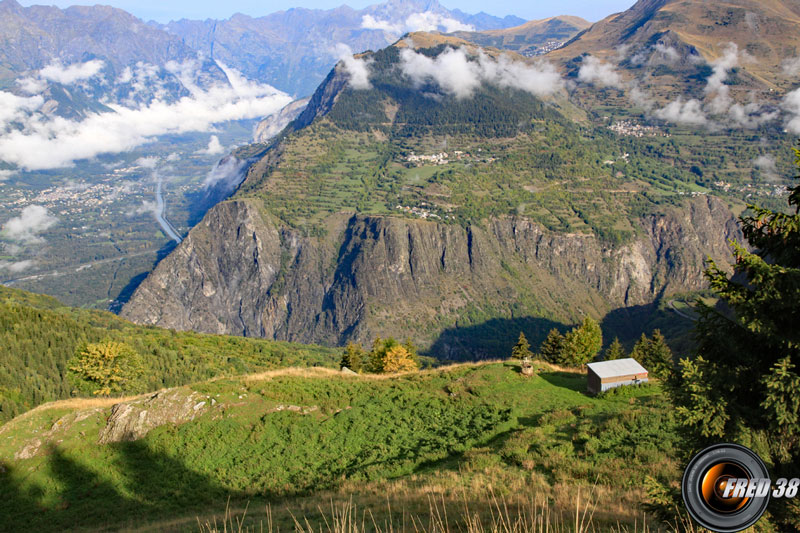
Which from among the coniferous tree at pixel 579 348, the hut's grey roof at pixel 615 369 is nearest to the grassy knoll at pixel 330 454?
the hut's grey roof at pixel 615 369

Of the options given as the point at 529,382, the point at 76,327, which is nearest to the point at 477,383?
the point at 529,382

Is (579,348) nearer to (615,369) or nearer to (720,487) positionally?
(615,369)

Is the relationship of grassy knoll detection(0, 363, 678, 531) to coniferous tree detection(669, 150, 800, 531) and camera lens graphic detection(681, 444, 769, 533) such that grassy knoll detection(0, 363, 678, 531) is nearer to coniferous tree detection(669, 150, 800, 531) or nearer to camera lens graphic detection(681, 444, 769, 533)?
coniferous tree detection(669, 150, 800, 531)

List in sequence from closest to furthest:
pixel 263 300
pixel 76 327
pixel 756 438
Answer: pixel 756 438 → pixel 76 327 → pixel 263 300

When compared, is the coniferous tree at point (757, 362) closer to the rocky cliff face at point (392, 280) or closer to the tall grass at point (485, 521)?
the tall grass at point (485, 521)

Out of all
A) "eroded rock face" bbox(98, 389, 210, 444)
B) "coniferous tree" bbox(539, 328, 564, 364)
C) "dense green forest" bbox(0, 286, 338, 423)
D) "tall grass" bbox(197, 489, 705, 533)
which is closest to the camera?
"tall grass" bbox(197, 489, 705, 533)

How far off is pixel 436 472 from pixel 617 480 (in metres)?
6.38

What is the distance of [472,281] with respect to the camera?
599ft

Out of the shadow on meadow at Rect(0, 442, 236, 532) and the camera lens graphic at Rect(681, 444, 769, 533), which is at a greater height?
the camera lens graphic at Rect(681, 444, 769, 533)

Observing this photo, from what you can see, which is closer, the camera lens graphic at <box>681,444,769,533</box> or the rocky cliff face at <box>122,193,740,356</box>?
the camera lens graphic at <box>681,444,769,533</box>

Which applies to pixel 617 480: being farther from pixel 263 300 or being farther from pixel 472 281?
pixel 263 300

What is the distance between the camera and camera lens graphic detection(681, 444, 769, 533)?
4.95m

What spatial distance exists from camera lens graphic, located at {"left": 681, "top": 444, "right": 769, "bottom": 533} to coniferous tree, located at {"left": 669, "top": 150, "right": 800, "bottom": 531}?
7.89 feet

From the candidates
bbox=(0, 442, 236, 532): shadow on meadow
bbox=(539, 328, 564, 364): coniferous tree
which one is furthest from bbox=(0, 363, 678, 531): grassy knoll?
bbox=(539, 328, 564, 364): coniferous tree
